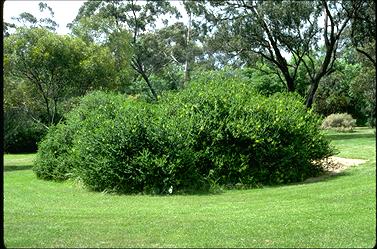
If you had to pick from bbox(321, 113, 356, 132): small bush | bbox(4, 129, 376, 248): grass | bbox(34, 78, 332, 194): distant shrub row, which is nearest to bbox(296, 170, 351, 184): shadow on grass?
bbox(34, 78, 332, 194): distant shrub row

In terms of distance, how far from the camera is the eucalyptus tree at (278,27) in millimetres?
30547

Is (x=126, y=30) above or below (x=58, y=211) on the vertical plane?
above

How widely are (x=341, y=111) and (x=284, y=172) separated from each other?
1227 inches

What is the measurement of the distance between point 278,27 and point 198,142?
58.7 ft

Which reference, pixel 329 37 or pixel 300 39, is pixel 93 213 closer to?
pixel 300 39

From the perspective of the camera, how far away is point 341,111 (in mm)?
45312

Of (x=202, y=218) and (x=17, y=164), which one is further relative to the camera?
(x=17, y=164)

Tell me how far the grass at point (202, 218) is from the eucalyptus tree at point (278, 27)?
17.3 m

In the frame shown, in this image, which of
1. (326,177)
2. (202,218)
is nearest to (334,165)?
(326,177)

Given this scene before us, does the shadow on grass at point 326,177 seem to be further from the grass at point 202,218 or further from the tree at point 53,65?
the tree at point 53,65

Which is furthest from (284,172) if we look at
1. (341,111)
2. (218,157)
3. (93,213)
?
(341,111)

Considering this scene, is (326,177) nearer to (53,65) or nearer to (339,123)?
(53,65)

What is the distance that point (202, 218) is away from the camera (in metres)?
9.13

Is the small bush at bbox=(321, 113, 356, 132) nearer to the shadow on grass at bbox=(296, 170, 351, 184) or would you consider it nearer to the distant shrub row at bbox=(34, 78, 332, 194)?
the distant shrub row at bbox=(34, 78, 332, 194)
